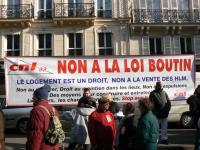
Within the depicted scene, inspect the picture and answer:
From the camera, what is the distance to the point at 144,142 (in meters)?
6.60

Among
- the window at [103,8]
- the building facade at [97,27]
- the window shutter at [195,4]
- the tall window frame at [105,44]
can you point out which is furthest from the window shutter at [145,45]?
the window shutter at [195,4]

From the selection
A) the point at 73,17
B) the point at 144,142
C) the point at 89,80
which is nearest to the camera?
the point at 144,142

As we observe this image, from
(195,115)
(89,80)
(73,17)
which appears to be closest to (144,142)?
(195,115)

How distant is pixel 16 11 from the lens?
94.7ft

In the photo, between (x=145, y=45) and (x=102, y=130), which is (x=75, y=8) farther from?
(x=102, y=130)

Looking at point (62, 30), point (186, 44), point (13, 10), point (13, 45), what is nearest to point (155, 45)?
point (186, 44)

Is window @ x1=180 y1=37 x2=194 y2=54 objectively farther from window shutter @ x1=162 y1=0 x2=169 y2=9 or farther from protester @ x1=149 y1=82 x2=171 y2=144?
protester @ x1=149 y1=82 x2=171 y2=144

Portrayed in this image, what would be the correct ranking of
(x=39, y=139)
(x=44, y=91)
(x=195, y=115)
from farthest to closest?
(x=195, y=115), (x=44, y=91), (x=39, y=139)

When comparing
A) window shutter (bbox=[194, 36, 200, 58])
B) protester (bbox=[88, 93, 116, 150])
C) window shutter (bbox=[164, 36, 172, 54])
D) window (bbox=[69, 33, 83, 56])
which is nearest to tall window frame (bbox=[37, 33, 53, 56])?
window (bbox=[69, 33, 83, 56])

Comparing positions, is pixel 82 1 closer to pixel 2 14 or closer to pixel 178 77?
pixel 2 14

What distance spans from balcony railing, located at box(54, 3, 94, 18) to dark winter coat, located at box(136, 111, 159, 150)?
73.7 feet

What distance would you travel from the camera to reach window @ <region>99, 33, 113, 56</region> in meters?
28.9

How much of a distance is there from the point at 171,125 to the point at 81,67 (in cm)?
768

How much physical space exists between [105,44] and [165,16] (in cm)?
476
